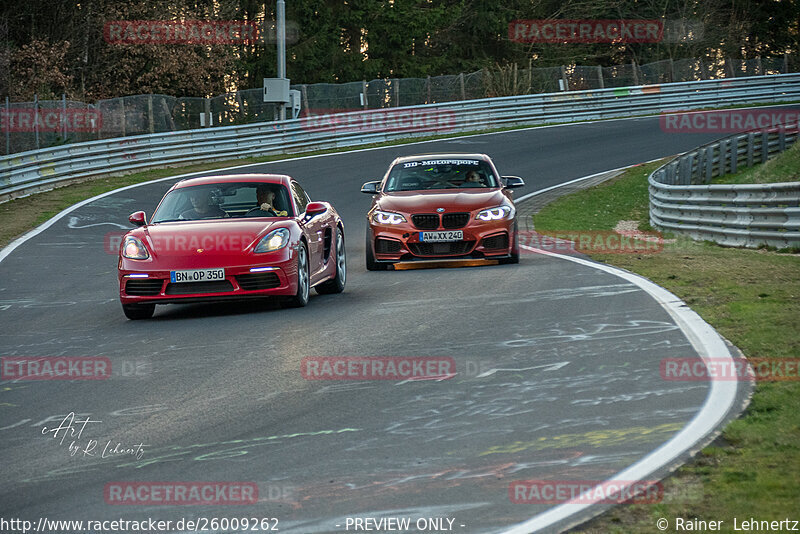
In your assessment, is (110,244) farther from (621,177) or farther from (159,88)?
(159,88)

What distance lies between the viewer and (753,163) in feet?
101

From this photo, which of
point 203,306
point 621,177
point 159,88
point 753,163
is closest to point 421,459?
point 203,306

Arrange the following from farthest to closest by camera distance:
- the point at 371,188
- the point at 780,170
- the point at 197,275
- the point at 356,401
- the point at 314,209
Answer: the point at 780,170, the point at 371,188, the point at 314,209, the point at 197,275, the point at 356,401

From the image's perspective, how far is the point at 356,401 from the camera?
7258 mm

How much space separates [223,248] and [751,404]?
6.21m

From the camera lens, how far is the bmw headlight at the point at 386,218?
15234 millimetres

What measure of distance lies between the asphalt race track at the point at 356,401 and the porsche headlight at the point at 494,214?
4.14ft

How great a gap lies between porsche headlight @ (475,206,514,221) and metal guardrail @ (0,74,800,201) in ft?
46.9

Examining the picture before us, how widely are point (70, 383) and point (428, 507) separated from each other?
13.1 ft

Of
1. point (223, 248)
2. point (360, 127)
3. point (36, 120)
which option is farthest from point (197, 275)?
point (360, 127)

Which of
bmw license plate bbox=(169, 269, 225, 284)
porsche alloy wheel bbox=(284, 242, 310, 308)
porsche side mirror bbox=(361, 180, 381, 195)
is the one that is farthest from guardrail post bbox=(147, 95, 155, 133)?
bmw license plate bbox=(169, 269, 225, 284)

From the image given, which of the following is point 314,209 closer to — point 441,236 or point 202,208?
point 202,208

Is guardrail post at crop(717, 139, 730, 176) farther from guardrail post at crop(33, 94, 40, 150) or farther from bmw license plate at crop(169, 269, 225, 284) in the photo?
bmw license plate at crop(169, 269, 225, 284)

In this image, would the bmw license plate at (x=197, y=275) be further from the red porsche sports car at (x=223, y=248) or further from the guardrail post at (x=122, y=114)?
the guardrail post at (x=122, y=114)
